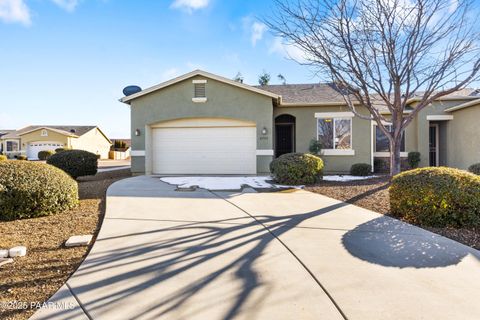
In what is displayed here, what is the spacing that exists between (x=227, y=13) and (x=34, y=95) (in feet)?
44.2

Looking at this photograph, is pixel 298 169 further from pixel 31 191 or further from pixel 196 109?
pixel 31 191

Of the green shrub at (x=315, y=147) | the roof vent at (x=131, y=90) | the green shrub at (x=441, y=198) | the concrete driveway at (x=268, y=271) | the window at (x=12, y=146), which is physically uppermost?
the roof vent at (x=131, y=90)

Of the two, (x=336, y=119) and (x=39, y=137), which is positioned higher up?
(x=39, y=137)

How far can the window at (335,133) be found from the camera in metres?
14.7

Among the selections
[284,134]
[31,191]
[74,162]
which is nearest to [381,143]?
[284,134]

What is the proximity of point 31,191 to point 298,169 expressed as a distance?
26.3 feet

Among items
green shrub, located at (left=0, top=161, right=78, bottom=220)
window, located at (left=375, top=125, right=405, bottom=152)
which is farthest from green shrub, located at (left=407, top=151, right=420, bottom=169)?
green shrub, located at (left=0, top=161, right=78, bottom=220)

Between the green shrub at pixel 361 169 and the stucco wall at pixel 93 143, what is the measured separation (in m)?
39.7

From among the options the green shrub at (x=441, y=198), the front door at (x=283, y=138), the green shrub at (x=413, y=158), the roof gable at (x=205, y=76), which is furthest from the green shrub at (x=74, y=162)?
the green shrub at (x=413, y=158)

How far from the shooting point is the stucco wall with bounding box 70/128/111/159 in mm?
41775

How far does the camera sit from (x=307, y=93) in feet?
53.5

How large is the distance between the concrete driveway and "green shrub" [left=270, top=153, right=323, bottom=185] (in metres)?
4.52

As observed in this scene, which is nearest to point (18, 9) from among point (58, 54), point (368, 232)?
point (58, 54)

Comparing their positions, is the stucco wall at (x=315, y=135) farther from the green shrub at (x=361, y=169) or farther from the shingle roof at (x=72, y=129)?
the shingle roof at (x=72, y=129)
